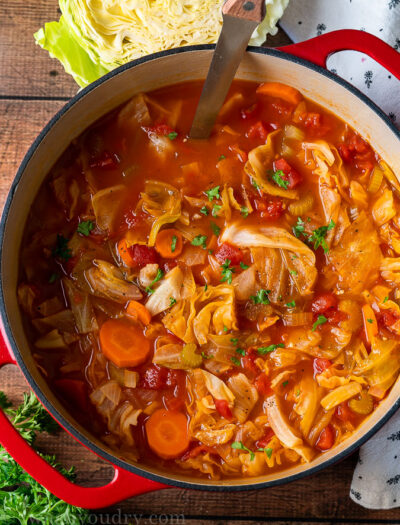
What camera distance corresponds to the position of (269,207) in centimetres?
356

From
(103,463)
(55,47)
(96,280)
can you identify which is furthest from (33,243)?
(103,463)

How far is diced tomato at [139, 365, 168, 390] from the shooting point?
3.50 m

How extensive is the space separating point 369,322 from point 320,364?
1.28 ft

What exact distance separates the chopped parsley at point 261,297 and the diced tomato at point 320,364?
46cm

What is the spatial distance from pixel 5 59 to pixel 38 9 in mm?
399

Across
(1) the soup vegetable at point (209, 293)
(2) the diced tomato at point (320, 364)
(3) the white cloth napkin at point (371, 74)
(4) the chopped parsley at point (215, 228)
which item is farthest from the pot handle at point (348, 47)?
(2) the diced tomato at point (320, 364)

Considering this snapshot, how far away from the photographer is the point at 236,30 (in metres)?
2.97

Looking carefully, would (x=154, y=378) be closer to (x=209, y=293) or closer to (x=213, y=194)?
(x=209, y=293)

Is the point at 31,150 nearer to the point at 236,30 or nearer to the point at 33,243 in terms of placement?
the point at 33,243

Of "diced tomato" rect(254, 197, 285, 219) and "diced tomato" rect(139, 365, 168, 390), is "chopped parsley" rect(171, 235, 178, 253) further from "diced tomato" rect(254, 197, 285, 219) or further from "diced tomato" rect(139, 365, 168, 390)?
"diced tomato" rect(139, 365, 168, 390)

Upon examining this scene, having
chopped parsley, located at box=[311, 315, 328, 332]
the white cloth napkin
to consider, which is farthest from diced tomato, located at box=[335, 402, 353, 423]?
chopped parsley, located at box=[311, 315, 328, 332]

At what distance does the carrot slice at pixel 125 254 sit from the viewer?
3508mm

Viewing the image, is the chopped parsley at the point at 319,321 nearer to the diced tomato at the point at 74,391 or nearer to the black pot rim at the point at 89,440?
the black pot rim at the point at 89,440

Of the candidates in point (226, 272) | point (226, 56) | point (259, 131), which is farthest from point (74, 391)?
point (226, 56)
